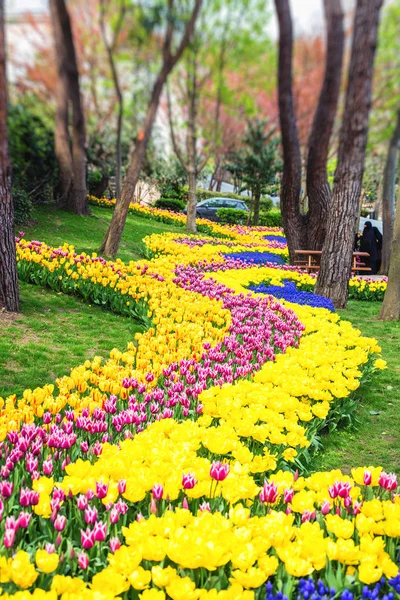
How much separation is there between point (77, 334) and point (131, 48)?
3919mm

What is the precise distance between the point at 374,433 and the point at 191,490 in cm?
291

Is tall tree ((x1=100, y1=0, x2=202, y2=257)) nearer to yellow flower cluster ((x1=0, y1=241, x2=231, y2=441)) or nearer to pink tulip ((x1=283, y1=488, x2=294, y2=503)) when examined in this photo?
yellow flower cluster ((x1=0, y1=241, x2=231, y2=441))

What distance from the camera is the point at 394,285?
9.24m

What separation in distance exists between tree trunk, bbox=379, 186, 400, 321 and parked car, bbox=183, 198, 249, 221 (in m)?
20.6

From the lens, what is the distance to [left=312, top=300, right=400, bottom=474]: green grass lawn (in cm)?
407

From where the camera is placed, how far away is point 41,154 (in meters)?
2.36

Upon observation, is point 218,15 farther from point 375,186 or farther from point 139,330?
point 375,186

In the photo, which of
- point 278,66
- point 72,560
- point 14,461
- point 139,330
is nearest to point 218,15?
point 139,330

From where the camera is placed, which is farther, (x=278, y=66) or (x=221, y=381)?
(x=221, y=381)

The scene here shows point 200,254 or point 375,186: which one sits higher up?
point 375,186

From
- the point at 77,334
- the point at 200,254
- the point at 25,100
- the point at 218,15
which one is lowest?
the point at 77,334

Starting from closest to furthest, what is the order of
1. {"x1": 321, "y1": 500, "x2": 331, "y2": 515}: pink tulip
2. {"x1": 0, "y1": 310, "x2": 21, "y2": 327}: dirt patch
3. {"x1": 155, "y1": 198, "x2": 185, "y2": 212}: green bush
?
1. {"x1": 321, "y1": 500, "x2": 331, "y2": 515}: pink tulip
2. {"x1": 0, "y1": 310, "x2": 21, "y2": 327}: dirt patch
3. {"x1": 155, "y1": 198, "x2": 185, "y2": 212}: green bush

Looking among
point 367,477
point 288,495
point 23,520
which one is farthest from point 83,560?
point 367,477

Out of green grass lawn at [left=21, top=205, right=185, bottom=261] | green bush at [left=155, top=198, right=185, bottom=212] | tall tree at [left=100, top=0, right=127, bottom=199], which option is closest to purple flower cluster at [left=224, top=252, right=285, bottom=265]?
green grass lawn at [left=21, top=205, right=185, bottom=261]
